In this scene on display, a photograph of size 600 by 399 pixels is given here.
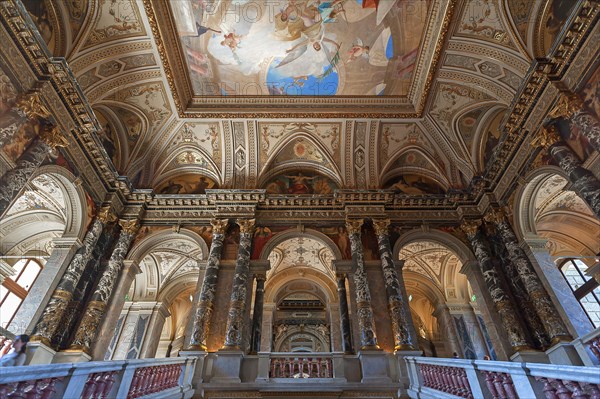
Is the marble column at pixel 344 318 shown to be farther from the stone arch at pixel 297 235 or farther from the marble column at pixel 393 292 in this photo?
the marble column at pixel 393 292

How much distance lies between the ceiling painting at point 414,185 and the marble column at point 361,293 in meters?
2.81

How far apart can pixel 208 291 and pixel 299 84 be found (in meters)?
7.52

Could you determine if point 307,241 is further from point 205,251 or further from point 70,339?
point 70,339

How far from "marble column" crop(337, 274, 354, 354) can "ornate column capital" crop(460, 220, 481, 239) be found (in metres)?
4.41

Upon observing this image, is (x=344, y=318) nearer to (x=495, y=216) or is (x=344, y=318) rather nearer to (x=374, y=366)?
(x=374, y=366)

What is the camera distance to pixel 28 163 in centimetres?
779

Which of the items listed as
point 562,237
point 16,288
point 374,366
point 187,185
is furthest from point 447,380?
point 16,288

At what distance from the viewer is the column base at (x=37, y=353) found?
25.9 ft

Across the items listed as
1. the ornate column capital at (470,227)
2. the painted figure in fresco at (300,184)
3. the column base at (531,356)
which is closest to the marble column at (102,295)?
the painted figure in fresco at (300,184)

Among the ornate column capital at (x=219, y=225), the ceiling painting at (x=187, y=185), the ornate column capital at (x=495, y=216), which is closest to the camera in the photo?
the ornate column capital at (x=495, y=216)

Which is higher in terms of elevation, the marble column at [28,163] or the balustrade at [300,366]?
the marble column at [28,163]

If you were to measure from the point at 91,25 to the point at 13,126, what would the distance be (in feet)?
12.1

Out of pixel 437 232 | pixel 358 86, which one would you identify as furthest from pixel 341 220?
pixel 358 86

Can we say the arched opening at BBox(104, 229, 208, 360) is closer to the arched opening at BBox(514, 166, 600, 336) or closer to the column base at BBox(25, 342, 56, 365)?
the column base at BBox(25, 342, 56, 365)
